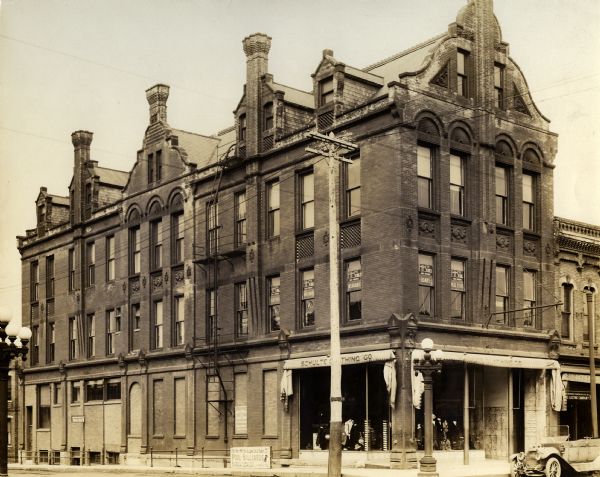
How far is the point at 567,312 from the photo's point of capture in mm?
39438

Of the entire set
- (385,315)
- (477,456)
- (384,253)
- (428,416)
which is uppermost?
(384,253)

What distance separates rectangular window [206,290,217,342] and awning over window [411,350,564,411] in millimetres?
12812

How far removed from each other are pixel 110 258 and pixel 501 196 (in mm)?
23163

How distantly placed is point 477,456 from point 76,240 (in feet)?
93.3

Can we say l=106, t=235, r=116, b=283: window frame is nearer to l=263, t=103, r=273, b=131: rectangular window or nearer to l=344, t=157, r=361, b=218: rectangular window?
l=263, t=103, r=273, b=131: rectangular window

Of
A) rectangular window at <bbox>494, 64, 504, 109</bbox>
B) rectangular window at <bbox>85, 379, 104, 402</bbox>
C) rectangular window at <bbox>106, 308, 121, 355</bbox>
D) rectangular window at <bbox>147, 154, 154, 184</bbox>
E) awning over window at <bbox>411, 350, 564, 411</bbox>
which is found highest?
rectangular window at <bbox>494, 64, 504, 109</bbox>

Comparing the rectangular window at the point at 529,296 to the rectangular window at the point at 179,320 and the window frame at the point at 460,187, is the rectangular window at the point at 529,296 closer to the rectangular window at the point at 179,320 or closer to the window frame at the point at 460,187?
the window frame at the point at 460,187

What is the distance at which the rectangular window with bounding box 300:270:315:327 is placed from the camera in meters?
36.1

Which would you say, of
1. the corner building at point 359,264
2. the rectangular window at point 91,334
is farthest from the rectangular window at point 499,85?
the rectangular window at point 91,334

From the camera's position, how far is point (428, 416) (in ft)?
86.9

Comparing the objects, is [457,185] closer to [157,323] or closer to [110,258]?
[157,323]

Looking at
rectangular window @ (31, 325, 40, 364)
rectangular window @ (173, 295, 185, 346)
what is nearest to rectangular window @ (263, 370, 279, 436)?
rectangular window @ (173, 295, 185, 346)

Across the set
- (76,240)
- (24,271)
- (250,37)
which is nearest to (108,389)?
(76,240)

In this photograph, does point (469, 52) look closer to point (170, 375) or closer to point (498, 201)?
point (498, 201)
